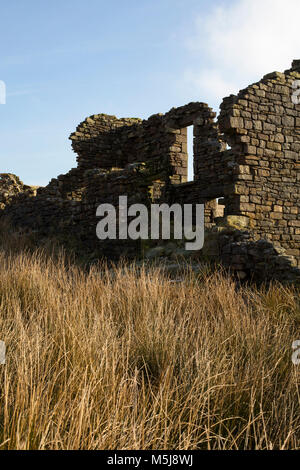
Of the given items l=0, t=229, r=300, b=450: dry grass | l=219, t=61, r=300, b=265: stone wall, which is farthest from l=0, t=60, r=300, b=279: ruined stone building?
l=0, t=229, r=300, b=450: dry grass

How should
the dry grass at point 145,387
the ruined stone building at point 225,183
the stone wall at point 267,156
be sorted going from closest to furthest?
the dry grass at point 145,387 → the ruined stone building at point 225,183 → the stone wall at point 267,156

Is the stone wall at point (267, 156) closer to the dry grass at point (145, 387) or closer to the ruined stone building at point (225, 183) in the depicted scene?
the ruined stone building at point (225, 183)

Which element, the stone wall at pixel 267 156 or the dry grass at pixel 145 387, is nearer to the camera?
the dry grass at pixel 145 387

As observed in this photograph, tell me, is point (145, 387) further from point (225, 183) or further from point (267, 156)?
point (267, 156)

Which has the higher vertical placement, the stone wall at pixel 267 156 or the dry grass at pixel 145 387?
the stone wall at pixel 267 156

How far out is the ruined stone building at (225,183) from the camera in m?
8.15

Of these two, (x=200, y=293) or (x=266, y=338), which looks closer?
(x=266, y=338)

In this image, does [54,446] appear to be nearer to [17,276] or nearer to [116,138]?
[17,276]

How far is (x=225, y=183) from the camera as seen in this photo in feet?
31.5

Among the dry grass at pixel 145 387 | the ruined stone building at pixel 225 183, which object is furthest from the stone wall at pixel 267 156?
the dry grass at pixel 145 387

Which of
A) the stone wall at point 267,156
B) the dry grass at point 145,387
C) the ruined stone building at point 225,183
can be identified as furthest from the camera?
the stone wall at point 267,156

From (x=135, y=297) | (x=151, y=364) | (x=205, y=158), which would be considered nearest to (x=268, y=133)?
(x=205, y=158)
